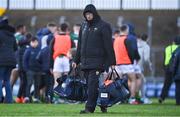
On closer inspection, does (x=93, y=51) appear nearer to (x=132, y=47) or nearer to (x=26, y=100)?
(x=132, y=47)

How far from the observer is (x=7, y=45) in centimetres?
2542

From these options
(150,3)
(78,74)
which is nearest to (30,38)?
(78,74)

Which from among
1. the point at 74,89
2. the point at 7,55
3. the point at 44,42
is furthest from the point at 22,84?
the point at 74,89

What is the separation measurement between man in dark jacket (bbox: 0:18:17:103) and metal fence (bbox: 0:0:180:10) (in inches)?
768

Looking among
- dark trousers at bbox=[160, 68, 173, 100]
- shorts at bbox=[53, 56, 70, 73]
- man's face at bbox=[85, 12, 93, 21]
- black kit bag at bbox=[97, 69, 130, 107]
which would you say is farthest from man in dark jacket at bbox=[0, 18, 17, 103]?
man's face at bbox=[85, 12, 93, 21]

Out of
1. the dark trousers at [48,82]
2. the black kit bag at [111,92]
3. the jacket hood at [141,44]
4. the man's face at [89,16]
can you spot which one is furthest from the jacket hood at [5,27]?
the man's face at [89,16]

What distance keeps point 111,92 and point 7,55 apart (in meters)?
5.34

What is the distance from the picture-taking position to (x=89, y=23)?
20109 mm

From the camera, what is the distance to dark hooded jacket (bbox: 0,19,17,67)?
994 inches

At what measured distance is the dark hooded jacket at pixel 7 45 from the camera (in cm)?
2525

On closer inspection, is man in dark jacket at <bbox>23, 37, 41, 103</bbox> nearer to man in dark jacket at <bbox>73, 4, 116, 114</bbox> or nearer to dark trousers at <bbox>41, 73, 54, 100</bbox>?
dark trousers at <bbox>41, 73, 54, 100</bbox>

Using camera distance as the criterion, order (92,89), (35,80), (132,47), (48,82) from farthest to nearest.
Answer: (35,80)
(48,82)
(132,47)
(92,89)

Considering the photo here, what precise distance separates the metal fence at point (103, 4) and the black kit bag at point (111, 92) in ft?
79.0

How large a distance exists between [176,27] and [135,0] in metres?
2.75
